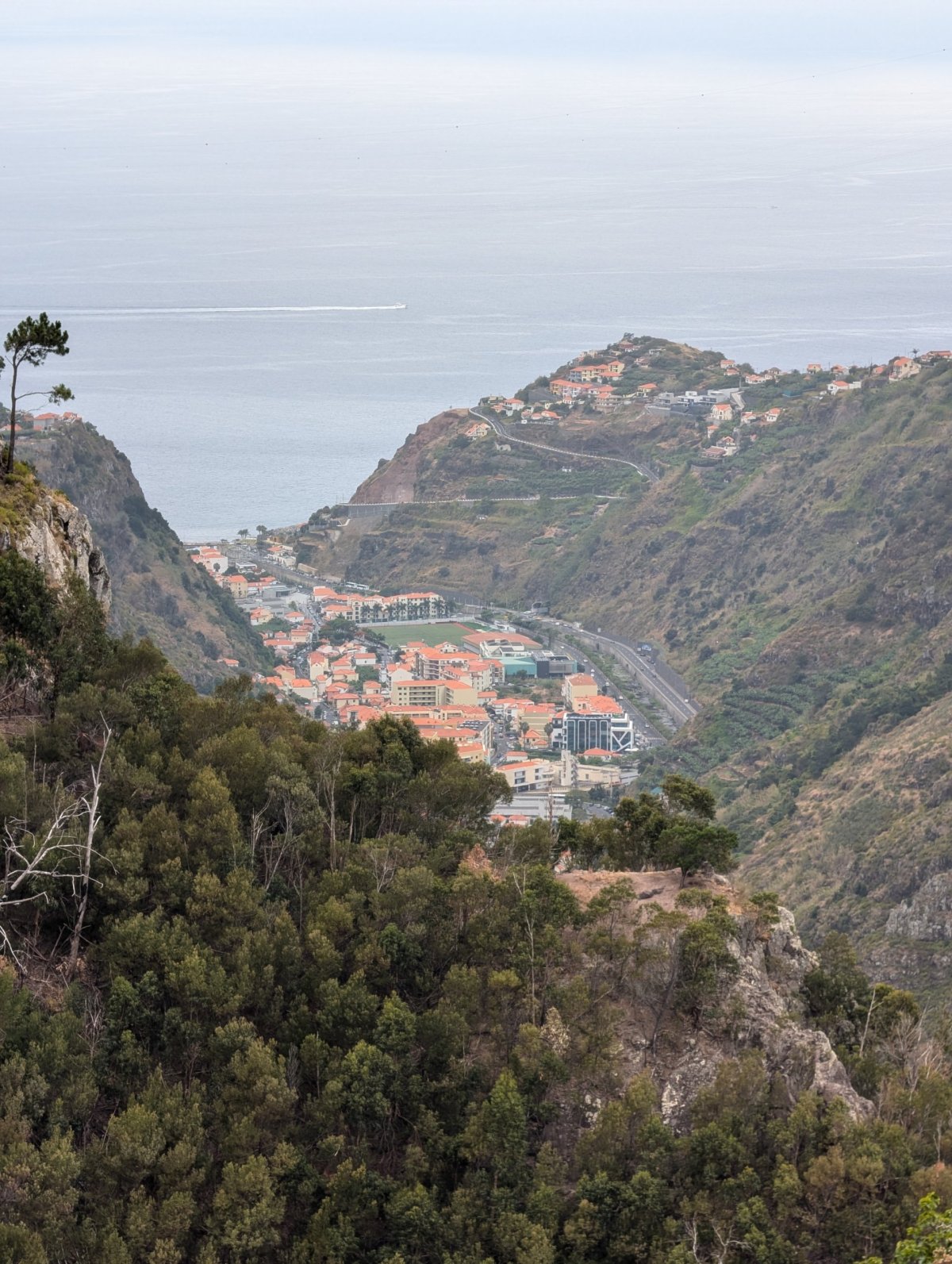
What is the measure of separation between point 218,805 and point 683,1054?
6.08 meters

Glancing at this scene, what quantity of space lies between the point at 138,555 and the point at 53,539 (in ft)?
136

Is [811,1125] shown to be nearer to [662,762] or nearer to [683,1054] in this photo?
[683,1054]

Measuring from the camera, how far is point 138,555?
63562 mm

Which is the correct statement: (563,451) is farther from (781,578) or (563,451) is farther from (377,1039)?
(377,1039)

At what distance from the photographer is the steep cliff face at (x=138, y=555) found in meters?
61.2

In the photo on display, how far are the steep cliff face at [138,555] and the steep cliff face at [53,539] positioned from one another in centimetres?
3496

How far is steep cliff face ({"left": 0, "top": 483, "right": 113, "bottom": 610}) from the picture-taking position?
21781 millimetres

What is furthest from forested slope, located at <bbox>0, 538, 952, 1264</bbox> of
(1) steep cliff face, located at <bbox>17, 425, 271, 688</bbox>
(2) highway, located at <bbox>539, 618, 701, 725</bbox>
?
(2) highway, located at <bbox>539, 618, 701, 725</bbox>

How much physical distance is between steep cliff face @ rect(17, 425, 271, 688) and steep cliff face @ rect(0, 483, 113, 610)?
34958 millimetres

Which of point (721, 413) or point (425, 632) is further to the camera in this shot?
point (721, 413)

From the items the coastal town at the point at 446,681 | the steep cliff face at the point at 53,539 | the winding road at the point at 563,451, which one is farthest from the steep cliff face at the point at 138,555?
the winding road at the point at 563,451

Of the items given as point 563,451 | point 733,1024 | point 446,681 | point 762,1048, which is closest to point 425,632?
point 446,681

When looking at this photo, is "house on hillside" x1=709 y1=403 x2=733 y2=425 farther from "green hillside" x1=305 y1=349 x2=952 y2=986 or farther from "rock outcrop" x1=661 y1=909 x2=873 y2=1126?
"rock outcrop" x1=661 y1=909 x2=873 y2=1126

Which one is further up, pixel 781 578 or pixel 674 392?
pixel 674 392
